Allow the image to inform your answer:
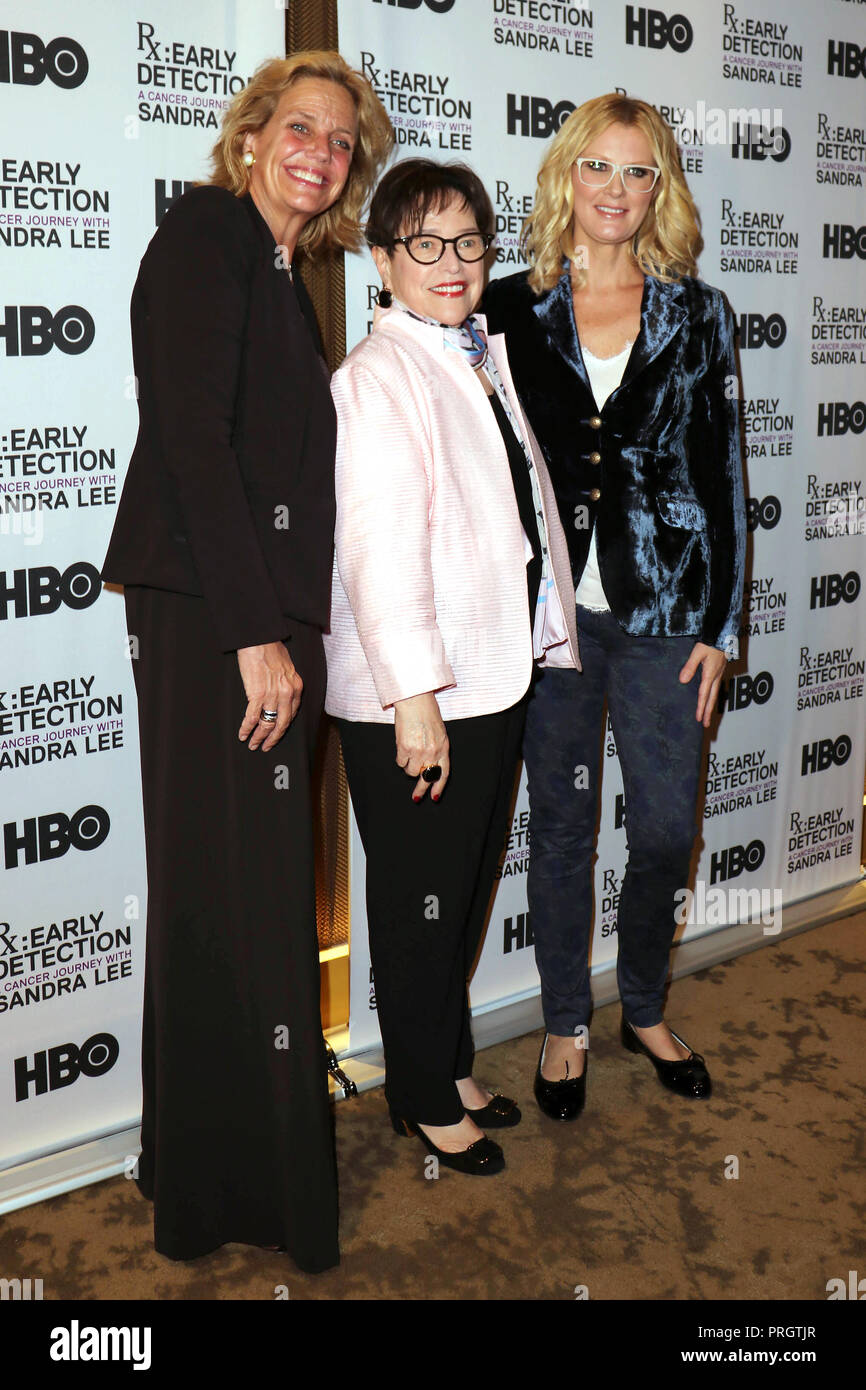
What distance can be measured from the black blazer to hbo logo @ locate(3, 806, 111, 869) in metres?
0.59

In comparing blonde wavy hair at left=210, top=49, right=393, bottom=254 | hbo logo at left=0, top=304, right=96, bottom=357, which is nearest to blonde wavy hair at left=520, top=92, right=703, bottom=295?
blonde wavy hair at left=210, top=49, right=393, bottom=254

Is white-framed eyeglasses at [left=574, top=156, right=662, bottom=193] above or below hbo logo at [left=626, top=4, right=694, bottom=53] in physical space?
below

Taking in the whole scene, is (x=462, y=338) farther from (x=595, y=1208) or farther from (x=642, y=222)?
(x=595, y=1208)

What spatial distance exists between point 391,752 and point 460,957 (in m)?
0.42

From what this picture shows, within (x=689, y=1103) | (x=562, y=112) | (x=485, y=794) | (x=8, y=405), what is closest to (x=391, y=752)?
(x=485, y=794)

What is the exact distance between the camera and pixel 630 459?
229 cm

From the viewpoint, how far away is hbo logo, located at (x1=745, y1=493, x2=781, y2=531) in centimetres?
316

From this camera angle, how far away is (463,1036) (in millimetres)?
2393

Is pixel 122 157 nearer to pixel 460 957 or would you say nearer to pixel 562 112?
pixel 562 112

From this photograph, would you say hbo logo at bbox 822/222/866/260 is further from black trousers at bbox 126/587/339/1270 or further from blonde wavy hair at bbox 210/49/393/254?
black trousers at bbox 126/587/339/1270

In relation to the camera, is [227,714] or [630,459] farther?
[630,459]

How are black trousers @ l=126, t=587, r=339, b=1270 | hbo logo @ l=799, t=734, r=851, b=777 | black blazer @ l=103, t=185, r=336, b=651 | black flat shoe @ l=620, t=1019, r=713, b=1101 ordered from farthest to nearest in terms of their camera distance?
hbo logo @ l=799, t=734, r=851, b=777 → black flat shoe @ l=620, t=1019, r=713, b=1101 → black trousers @ l=126, t=587, r=339, b=1270 → black blazer @ l=103, t=185, r=336, b=651

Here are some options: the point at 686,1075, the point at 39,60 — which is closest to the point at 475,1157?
the point at 686,1075

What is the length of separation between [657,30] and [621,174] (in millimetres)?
744
